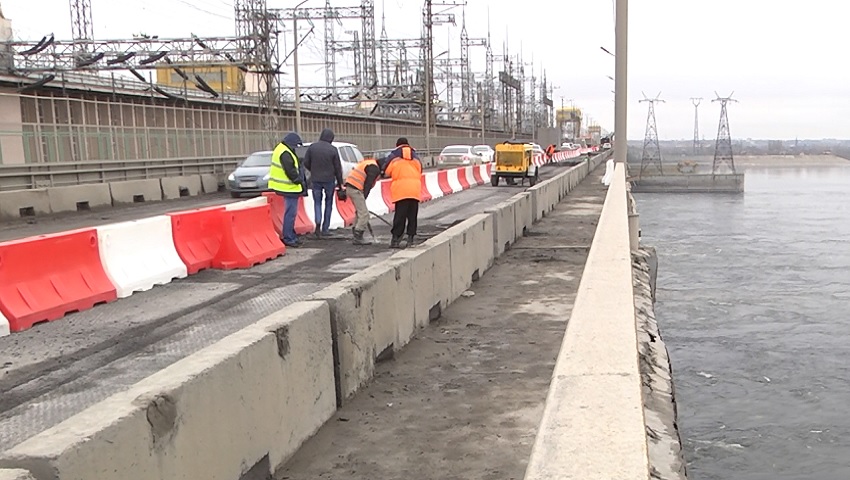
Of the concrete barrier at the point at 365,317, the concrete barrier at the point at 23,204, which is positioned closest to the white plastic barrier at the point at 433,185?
the concrete barrier at the point at 23,204

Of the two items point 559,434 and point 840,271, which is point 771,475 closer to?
point 559,434

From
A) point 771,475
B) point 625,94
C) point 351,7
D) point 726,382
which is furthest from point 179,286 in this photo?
point 351,7

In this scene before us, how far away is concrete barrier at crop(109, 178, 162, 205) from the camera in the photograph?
1052 inches

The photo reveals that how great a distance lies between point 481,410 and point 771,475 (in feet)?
23.8

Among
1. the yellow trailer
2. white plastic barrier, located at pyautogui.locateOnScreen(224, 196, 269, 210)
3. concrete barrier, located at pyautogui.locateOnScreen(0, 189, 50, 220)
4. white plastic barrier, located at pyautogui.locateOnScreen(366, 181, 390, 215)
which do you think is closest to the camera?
white plastic barrier, located at pyautogui.locateOnScreen(224, 196, 269, 210)

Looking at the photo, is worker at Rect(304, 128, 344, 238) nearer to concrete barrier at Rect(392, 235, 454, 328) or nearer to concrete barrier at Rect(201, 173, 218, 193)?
concrete barrier at Rect(392, 235, 454, 328)

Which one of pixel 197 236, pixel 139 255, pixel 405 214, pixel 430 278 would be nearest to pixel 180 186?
pixel 405 214

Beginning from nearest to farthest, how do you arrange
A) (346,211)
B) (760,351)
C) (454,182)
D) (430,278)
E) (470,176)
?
(430,278) < (760,351) < (346,211) < (454,182) < (470,176)

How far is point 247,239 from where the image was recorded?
A: 40.5ft

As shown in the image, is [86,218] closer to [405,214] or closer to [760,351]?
[405,214]

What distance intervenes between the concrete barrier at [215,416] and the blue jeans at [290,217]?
844cm

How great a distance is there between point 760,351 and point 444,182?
14746 millimetres

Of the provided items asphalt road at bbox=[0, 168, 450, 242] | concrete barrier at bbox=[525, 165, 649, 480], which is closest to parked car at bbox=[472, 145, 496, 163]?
asphalt road at bbox=[0, 168, 450, 242]

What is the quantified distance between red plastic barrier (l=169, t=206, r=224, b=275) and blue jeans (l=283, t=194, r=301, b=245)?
6.61 ft
